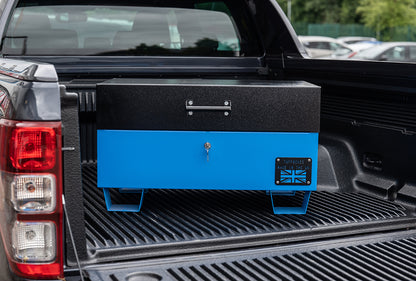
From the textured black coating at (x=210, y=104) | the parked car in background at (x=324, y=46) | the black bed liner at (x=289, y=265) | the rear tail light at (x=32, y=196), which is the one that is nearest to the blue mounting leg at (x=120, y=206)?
the textured black coating at (x=210, y=104)

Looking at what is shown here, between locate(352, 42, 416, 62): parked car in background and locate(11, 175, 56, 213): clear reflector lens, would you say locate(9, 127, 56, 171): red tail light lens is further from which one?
locate(352, 42, 416, 62): parked car in background

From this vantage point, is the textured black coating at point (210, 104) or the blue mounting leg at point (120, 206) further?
the blue mounting leg at point (120, 206)

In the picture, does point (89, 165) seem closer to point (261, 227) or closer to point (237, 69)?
point (237, 69)

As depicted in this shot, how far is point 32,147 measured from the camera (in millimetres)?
1439

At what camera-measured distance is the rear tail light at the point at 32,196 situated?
1435 mm

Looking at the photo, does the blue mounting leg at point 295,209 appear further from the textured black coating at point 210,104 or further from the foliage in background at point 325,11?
the foliage in background at point 325,11

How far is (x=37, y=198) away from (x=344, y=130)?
5.58ft

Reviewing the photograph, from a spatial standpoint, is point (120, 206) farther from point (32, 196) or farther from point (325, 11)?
point (325, 11)

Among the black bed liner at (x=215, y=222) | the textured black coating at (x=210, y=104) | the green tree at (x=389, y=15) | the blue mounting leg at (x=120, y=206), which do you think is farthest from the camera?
the green tree at (x=389, y=15)

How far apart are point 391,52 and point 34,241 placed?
12.5 meters

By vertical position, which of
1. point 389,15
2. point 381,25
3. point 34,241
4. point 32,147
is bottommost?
point 34,241

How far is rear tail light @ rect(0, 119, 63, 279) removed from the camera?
1.43 meters

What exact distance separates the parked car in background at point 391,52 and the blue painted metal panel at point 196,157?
427 inches

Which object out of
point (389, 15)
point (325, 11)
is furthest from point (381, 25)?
point (325, 11)
